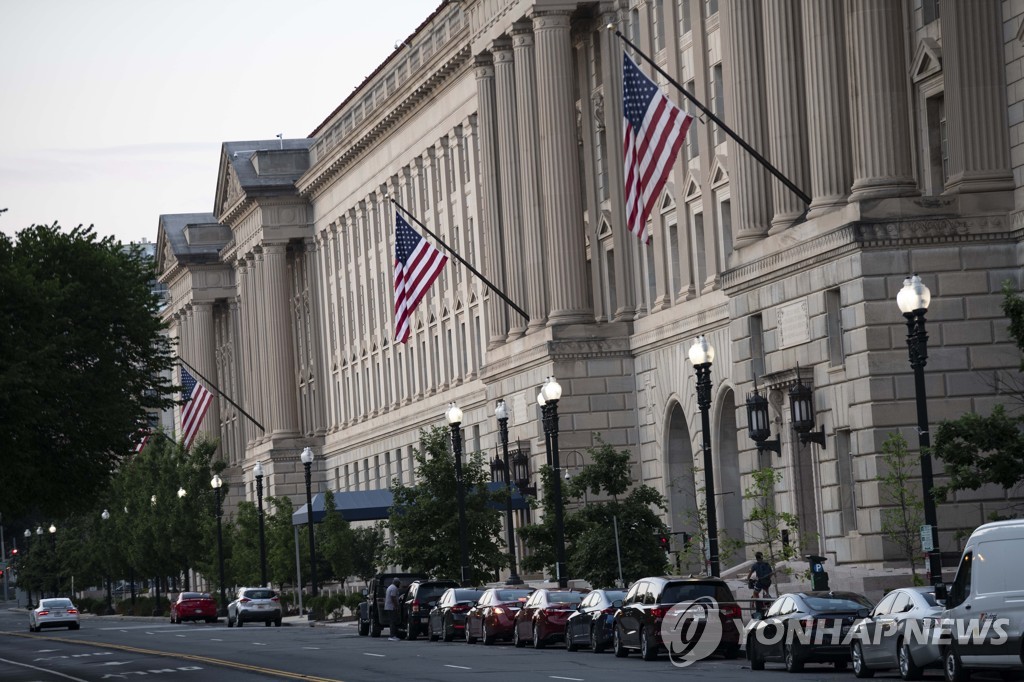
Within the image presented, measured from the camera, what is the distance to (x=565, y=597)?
44500mm

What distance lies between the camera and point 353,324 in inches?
4309

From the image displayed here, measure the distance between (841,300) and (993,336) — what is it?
11.1 feet

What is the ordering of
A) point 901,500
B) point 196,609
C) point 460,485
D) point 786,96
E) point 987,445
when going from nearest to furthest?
point 987,445 < point 901,500 < point 786,96 < point 460,485 < point 196,609

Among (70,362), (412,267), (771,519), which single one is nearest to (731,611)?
(771,519)

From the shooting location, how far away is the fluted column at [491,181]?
245ft

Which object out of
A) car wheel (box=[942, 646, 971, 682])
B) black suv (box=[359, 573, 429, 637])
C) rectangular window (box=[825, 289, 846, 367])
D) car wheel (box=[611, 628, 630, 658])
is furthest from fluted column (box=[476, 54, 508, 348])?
car wheel (box=[942, 646, 971, 682])

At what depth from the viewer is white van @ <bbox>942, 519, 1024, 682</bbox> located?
2456cm

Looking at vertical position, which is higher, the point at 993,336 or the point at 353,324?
the point at 353,324

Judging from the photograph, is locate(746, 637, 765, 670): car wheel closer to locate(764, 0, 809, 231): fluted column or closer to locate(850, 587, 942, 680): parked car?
locate(850, 587, 942, 680): parked car

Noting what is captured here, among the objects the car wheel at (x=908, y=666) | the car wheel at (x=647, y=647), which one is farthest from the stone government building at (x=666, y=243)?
the car wheel at (x=908, y=666)

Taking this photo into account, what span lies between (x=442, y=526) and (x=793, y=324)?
784 inches

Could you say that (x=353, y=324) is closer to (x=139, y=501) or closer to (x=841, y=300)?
(x=139, y=501)

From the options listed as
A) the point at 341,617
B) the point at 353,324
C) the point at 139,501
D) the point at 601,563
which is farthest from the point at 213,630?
the point at 139,501

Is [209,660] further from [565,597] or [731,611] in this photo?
[731,611]
